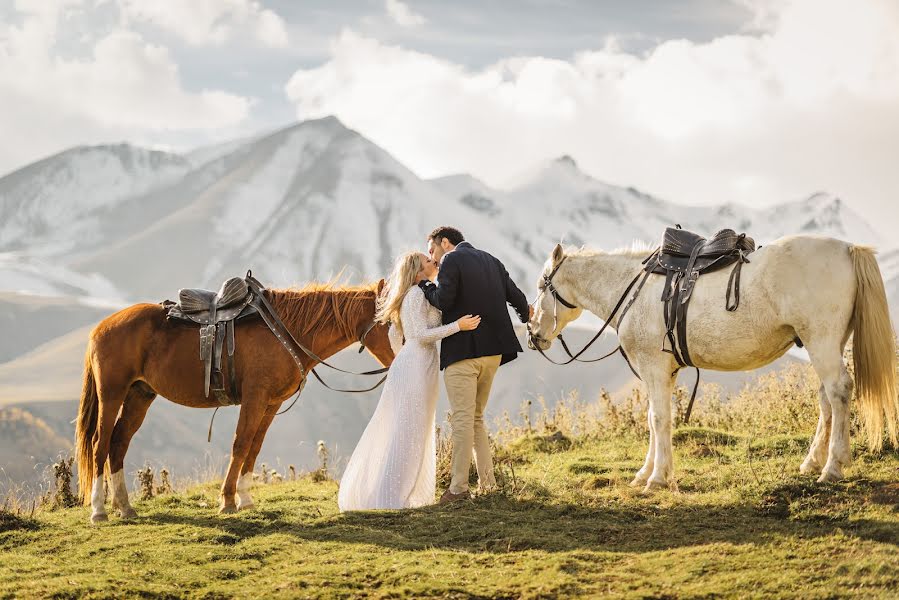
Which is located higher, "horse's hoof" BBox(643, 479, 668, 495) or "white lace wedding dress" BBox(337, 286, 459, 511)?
"white lace wedding dress" BBox(337, 286, 459, 511)

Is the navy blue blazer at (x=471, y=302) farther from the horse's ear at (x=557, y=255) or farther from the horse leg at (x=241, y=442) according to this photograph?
the horse leg at (x=241, y=442)

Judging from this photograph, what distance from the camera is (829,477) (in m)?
6.68

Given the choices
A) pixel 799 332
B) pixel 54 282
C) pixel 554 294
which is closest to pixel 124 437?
pixel 554 294

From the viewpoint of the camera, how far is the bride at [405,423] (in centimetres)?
754

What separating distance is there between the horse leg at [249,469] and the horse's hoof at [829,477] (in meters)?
4.86

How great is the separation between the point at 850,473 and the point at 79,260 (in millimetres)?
97528

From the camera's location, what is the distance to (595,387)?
5503 cm

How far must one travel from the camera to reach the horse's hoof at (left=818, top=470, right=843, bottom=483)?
666 cm

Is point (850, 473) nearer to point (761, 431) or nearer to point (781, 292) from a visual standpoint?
point (781, 292)

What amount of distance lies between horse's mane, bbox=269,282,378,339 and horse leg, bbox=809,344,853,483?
158 inches

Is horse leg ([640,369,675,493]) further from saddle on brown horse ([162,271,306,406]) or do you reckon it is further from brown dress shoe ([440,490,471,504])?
saddle on brown horse ([162,271,306,406])

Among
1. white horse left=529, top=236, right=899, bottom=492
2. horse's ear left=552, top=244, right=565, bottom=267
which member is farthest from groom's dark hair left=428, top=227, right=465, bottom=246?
white horse left=529, top=236, right=899, bottom=492

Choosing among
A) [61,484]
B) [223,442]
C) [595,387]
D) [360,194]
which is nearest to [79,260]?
[360,194]

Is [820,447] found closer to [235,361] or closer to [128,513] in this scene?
[235,361]
